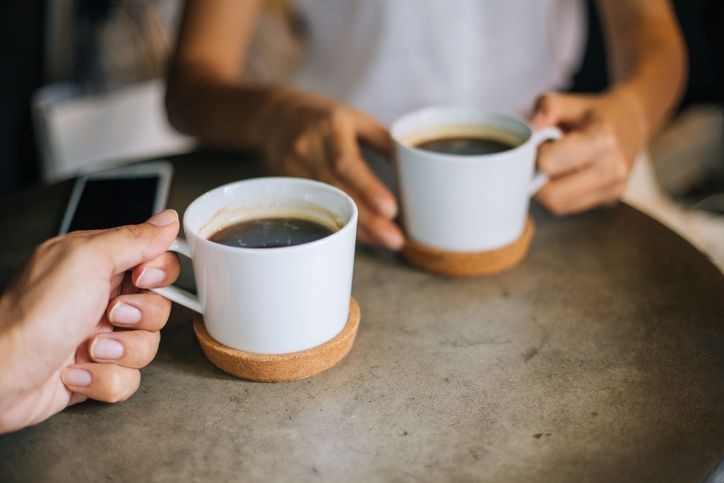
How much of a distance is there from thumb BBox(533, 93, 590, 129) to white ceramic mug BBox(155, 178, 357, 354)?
0.35 meters

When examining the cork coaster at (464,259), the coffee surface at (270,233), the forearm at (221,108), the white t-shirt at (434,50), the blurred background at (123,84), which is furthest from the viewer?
the blurred background at (123,84)

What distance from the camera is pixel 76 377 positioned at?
62 centimetres

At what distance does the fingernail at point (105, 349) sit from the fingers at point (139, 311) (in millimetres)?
19

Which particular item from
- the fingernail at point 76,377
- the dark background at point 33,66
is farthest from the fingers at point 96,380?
the dark background at point 33,66

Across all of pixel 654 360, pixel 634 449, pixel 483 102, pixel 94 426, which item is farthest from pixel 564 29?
pixel 94 426

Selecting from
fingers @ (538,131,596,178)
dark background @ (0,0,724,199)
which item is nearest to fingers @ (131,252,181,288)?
fingers @ (538,131,596,178)

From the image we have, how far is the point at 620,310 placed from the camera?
0.76 m

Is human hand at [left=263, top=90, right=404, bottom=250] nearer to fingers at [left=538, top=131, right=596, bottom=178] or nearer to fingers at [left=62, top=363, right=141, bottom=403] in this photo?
fingers at [left=538, top=131, right=596, bottom=178]

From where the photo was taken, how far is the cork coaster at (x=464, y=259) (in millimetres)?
814

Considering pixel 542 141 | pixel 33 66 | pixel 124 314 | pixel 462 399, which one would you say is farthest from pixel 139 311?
pixel 33 66

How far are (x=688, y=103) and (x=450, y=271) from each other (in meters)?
1.60

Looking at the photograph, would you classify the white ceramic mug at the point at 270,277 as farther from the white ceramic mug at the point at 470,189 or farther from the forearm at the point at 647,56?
the forearm at the point at 647,56

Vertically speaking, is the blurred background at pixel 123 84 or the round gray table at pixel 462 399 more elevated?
the round gray table at pixel 462 399

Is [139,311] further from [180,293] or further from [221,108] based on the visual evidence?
[221,108]
